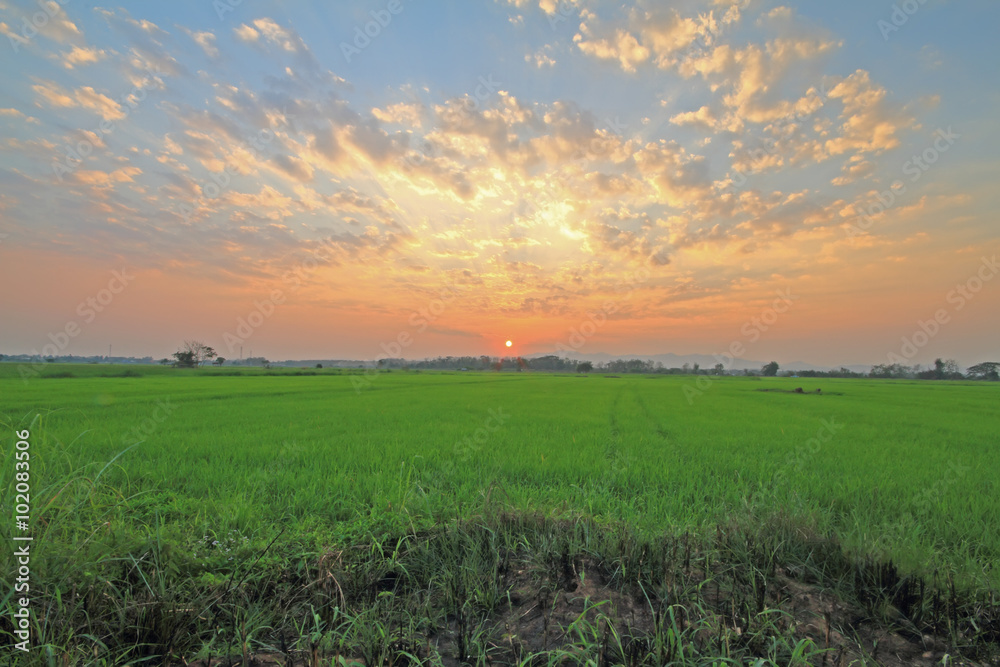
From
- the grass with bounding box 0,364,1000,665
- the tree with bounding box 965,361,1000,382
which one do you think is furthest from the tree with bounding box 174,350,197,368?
the tree with bounding box 965,361,1000,382

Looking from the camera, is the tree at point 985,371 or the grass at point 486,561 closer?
the grass at point 486,561

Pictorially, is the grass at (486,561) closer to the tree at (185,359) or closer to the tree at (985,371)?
the tree at (185,359)

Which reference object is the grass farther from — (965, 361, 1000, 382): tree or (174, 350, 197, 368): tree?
(965, 361, 1000, 382): tree

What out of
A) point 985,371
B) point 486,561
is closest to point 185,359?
point 486,561

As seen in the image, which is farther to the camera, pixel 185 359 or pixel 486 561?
pixel 185 359

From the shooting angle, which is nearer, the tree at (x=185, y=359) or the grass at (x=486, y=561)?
the grass at (x=486, y=561)

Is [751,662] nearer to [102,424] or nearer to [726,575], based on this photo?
[726,575]

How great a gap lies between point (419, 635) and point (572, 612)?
95 cm

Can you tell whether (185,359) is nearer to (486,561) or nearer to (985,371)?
(486,561)

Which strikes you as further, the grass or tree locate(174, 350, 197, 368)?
tree locate(174, 350, 197, 368)

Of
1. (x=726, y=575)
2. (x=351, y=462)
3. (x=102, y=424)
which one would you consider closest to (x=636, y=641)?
(x=726, y=575)

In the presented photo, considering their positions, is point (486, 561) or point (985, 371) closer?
A: point (486, 561)

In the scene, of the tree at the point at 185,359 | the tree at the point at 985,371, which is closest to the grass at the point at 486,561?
the tree at the point at 185,359

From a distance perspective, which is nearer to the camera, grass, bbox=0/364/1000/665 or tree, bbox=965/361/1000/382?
grass, bbox=0/364/1000/665
